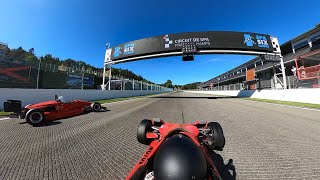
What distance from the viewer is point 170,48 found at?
21672 millimetres

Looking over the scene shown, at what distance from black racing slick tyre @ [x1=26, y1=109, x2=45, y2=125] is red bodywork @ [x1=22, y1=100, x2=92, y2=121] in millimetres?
263

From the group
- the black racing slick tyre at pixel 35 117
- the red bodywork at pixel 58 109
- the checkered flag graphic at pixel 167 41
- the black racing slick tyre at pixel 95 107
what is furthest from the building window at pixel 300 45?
the black racing slick tyre at pixel 35 117

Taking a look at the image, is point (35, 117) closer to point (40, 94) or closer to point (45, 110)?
point (45, 110)

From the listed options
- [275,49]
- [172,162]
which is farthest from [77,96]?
[275,49]

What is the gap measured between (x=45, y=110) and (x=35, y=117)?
50cm

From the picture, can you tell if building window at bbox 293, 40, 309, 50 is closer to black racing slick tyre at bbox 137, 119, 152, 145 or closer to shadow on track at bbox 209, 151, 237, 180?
shadow on track at bbox 209, 151, 237, 180

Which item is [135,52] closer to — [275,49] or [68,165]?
[275,49]

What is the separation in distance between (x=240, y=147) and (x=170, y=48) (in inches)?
773

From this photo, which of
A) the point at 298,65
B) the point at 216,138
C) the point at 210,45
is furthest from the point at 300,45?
the point at 216,138

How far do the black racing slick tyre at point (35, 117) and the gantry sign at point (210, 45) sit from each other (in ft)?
59.3

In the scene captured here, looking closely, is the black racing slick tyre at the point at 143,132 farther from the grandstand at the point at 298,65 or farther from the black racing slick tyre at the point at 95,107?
the grandstand at the point at 298,65

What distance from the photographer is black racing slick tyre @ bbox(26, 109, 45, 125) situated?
4969mm

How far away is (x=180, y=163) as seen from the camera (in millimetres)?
1137

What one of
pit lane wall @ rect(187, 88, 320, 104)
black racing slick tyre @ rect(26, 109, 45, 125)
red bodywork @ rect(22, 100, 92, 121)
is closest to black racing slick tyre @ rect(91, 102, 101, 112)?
red bodywork @ rect(22, 100, 92, 121)
